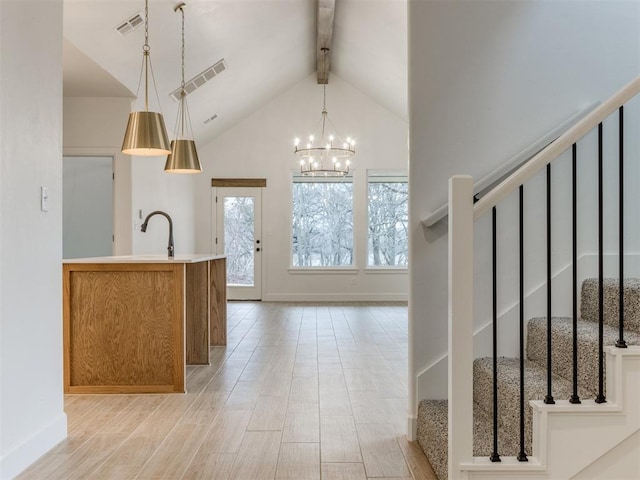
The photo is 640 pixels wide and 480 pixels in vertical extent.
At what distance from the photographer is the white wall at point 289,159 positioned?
30.9 feet

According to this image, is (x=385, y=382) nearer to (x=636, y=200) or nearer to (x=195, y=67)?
(x=636, y=200)

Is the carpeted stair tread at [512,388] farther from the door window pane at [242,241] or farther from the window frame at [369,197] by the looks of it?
the door window pane at [242,241]

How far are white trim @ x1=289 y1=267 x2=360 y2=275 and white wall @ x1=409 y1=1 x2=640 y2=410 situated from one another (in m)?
6.77

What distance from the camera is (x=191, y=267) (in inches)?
173

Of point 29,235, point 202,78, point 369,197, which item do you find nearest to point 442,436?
point 29,235

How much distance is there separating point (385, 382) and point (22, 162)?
2.70 metres

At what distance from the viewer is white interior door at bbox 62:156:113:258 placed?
760 centimetres

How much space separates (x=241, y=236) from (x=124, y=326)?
19.7 ft

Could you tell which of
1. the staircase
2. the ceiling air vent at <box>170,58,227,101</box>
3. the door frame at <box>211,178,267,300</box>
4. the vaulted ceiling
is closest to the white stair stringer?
the staircase

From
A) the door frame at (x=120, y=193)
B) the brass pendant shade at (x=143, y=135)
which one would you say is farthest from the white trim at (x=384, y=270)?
the brass pendant shade at (x=143, y=135)

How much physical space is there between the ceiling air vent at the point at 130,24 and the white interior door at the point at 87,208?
3129 millimetres

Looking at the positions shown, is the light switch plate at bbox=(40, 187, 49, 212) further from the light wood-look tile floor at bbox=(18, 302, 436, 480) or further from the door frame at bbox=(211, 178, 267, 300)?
the door frame at bbox=(211, 178, 267, 300)

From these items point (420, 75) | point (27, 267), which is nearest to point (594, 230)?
point (420, 75)

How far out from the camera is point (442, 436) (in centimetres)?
220
